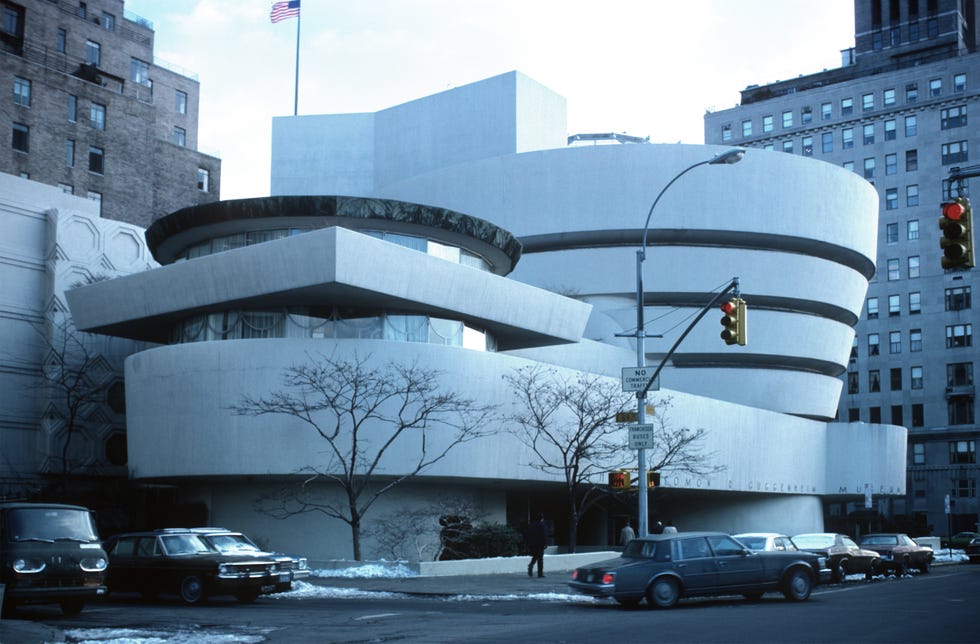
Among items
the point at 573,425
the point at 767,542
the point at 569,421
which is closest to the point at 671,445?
the point at 573,425

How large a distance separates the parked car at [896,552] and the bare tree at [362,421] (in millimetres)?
14233

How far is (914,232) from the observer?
356 ft

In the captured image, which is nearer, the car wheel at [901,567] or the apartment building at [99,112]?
the car wheel at [901,567]

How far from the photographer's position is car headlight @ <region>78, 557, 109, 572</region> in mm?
19672

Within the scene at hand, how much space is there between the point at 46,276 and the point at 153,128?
28.7 meters

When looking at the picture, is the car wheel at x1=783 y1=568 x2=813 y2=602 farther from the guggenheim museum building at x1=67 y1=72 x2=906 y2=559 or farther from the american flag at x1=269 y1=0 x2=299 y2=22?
the american flag at x1=269 y1=0 x2=299 y2=22

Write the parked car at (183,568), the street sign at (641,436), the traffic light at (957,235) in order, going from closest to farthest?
the traffic light at (957,235) → the parked car at (183,568) → the street sign at (641,436)

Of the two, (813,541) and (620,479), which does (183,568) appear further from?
(813,541)

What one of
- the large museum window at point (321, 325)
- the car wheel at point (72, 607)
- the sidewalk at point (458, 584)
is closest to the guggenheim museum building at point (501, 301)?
the large museum window at point (321, 325)

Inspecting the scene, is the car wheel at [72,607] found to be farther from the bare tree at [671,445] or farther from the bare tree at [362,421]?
the bare tree at [671,445]

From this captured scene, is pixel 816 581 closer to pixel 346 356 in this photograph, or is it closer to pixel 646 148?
pixel 346 356

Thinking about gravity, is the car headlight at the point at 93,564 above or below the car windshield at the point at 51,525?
below

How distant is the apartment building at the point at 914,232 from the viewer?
4031 inches

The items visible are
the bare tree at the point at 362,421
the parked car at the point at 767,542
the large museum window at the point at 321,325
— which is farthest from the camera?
the large museum window at the point at 321,325
